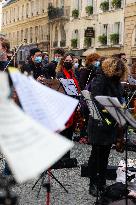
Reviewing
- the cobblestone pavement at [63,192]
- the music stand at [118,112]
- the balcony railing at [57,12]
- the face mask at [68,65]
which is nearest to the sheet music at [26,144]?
the music stand at [118,112]

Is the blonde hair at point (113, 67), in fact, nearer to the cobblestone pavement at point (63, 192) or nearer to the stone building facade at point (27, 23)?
the cobblestone pavement at point (63, 192)

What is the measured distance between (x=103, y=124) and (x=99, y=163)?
18.6 inches

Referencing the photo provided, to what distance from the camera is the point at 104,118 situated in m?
5.05

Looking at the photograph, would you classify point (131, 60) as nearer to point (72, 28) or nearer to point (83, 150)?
point (72, 28)

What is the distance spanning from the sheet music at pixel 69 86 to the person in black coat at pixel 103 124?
1776mm

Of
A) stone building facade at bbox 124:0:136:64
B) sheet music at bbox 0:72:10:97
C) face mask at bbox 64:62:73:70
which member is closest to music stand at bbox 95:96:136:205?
sheet music at bbox 0:72:10:97

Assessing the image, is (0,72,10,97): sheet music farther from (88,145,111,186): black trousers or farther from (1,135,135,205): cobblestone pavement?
(88,145,111,186): black trousers

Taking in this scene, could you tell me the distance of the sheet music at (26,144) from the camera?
1677 mm

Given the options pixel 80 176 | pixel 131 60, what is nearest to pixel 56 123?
pixel 80 176

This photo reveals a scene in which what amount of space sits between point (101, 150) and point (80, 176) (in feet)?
3.18

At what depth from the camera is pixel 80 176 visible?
20.4 ft

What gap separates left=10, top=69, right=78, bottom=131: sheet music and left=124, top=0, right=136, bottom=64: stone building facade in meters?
26.9

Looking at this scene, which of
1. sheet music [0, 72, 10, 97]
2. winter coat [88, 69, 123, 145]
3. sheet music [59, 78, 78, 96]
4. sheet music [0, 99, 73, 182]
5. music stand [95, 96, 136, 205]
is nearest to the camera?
sheet music [0, 99, 73, 182]

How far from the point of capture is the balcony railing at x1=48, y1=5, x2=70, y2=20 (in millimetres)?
39581
